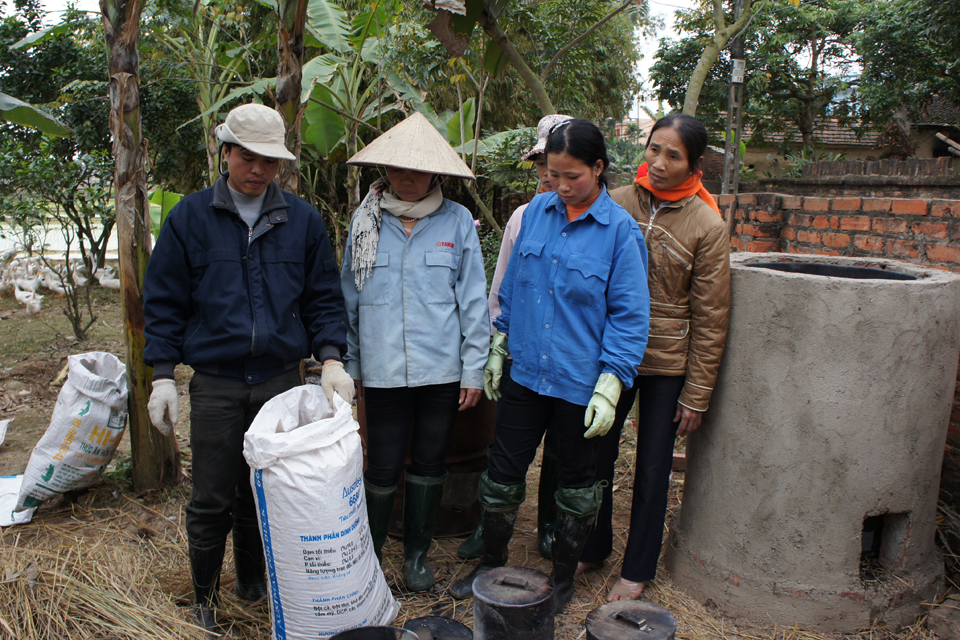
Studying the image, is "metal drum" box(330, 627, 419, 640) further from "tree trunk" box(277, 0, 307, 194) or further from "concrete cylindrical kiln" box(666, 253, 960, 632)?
"tree trunk" box(277, 0, 307, 194)

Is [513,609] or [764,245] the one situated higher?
[764,245]

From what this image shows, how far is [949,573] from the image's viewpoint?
2824 mm

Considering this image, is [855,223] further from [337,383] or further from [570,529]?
[337,383]

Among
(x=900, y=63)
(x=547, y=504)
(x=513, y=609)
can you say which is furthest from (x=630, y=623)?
(x=900, y=63)

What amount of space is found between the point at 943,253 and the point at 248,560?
10.7 feet

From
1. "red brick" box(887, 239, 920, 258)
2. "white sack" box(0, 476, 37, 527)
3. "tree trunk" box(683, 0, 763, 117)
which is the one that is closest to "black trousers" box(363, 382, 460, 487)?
"white sack" box(0, 476, 37, 527)

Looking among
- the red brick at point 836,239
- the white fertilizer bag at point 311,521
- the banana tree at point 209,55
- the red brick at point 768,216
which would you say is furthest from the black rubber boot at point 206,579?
the banana tree at point 209,55

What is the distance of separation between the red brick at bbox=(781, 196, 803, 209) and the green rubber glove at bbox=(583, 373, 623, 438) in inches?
96.6

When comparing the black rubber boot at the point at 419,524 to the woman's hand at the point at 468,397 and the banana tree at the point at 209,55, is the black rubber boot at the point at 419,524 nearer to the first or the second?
the woman's hand at the point at 468,397

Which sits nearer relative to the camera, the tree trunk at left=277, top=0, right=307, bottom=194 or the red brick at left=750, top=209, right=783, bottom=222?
the tree trunk at left=277, top=0, right=307, bottom=194

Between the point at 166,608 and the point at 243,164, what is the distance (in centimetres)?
154

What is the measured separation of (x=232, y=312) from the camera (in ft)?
7.31

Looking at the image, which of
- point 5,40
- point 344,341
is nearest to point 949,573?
point 344,341

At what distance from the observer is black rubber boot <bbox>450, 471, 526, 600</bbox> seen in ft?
8.30
